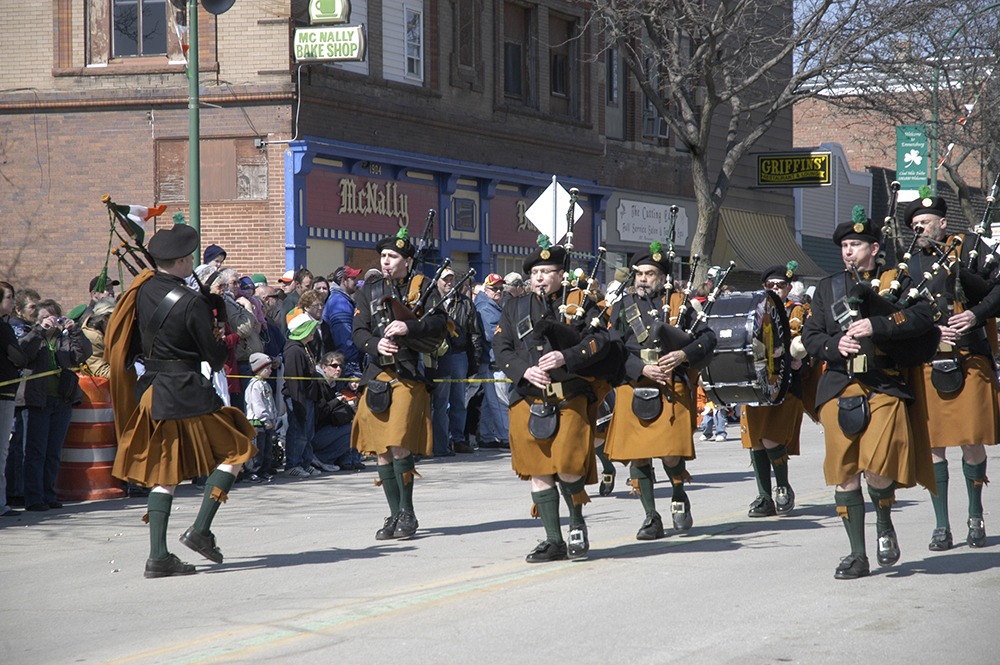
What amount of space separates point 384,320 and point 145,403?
6.68 feet

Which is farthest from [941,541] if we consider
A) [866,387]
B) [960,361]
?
[866,387]

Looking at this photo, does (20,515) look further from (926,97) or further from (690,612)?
(926,97)

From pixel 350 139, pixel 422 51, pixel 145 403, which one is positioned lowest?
pixel 145 403

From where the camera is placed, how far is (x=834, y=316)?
27.7 feet

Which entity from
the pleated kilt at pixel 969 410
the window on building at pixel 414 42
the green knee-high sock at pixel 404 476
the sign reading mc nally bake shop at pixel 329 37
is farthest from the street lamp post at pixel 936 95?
the green knee-high sock at pixel 404 476

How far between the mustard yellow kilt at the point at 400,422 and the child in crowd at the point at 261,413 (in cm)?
424

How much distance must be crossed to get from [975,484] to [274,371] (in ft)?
25.2

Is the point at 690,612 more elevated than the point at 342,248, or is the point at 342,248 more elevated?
the point at 342,248

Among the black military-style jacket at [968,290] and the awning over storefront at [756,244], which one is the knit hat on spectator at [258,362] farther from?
the awning over storefront at [756,244]

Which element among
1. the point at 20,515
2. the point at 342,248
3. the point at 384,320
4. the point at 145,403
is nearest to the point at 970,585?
the point at 384,320

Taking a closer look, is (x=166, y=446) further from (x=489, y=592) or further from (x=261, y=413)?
(x=261, y=413)

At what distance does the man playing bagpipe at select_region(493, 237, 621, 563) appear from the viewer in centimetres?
885

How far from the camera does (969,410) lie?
951 cm

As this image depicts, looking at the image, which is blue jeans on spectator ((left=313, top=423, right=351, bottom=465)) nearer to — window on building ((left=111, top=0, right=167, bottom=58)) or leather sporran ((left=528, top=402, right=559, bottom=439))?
leather sporran ((left=528, top=402, right=559, bottom=439))
